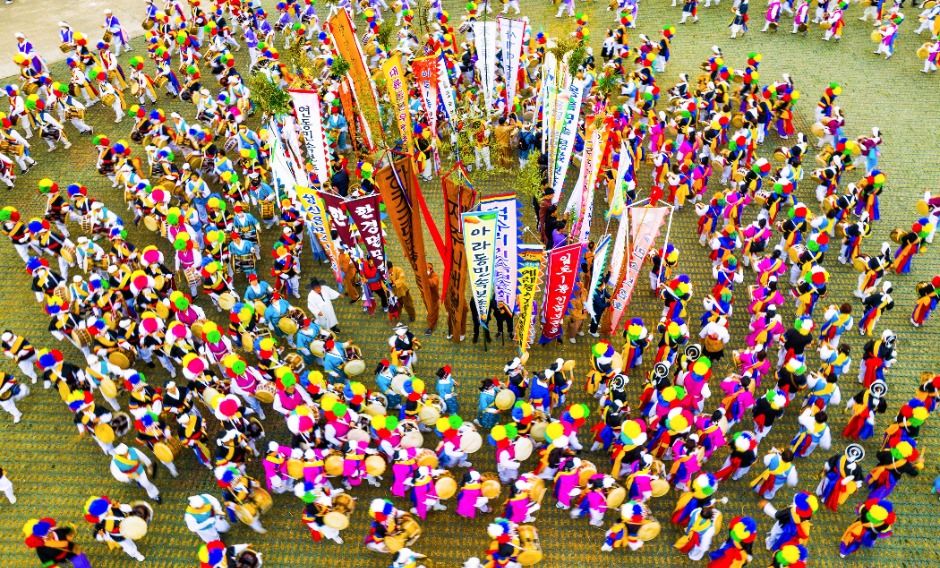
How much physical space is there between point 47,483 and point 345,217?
18.9 feet

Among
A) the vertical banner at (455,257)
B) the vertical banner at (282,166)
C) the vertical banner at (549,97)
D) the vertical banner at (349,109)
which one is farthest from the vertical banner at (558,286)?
the vertical banner at (349,109)

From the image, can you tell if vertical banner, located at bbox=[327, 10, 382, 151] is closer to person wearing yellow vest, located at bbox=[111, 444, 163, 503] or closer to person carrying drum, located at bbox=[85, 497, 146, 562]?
person wearing yellow vest, located at bbox=[111, 444, 163, 503]

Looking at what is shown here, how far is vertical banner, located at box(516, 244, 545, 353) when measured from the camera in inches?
395

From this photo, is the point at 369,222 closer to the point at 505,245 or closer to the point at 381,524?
the point at 505,245

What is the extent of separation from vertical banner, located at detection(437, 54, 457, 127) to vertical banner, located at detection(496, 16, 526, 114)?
132 cm

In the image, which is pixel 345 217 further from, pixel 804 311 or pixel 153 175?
pixel 804 311

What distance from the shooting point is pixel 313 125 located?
12812 millimetres

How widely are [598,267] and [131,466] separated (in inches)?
280

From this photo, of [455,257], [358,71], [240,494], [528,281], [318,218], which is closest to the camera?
[240,494]

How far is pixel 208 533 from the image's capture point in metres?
8.54

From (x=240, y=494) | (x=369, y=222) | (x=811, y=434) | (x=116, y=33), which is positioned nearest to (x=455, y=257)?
(x=369, y=222)

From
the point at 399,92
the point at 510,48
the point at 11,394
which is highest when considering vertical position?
the point at 510,48

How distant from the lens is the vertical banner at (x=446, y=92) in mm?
14625

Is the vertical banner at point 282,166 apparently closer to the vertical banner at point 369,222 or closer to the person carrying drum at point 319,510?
the vertical banner at point 369,222
